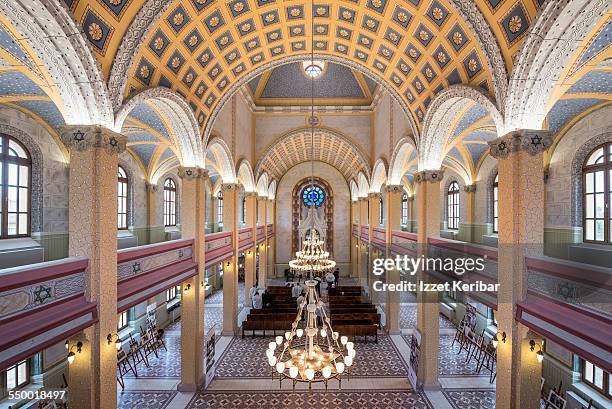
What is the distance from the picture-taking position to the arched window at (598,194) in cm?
809

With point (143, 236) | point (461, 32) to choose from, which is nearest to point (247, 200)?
point (143, 236)

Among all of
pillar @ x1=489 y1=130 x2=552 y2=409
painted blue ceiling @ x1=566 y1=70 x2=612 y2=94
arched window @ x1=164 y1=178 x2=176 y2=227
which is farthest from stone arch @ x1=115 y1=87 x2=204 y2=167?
painted blue ceiling @ x1=566 y1=70 x2=612 y2=94

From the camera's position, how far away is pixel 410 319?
16.5m

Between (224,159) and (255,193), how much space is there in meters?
4.68

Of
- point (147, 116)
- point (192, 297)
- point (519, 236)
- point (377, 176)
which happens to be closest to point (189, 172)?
point (147, 116)

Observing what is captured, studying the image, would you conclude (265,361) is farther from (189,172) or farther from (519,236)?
(519,236)

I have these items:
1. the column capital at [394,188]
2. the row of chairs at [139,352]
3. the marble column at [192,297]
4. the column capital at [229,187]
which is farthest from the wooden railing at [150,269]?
the column capital at [394,188]

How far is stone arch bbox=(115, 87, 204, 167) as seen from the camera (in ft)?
25.3

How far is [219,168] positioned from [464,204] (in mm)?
11596

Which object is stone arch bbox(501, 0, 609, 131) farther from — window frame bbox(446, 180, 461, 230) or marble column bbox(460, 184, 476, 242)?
window frame bbox(446, 180, 461, 230)

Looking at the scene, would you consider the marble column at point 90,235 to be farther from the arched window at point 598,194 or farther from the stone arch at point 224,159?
the arched window at point 598,194

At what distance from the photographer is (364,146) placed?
18.6 meters

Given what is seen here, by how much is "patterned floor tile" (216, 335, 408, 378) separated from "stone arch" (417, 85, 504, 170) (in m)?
6.98

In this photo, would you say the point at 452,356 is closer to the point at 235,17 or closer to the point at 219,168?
the point at 219,168
